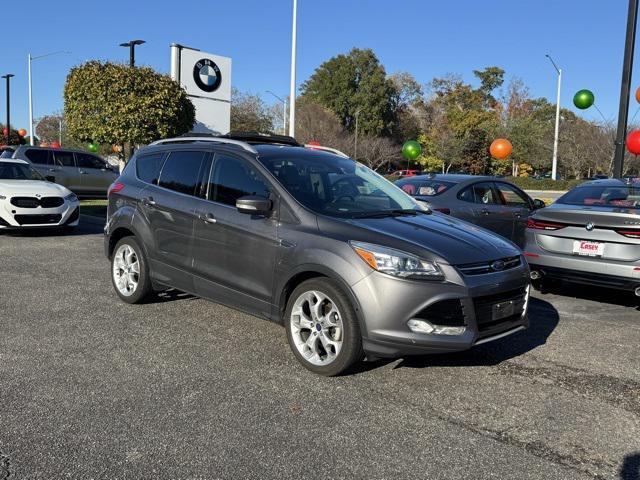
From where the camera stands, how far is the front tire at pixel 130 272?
5859mm

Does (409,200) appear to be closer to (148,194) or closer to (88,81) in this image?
(148,194)

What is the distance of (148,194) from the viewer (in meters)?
5.85

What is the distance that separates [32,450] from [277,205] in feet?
7.81

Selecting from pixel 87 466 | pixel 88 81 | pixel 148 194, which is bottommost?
pixel 87 466

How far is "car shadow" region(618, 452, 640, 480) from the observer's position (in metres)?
2.99

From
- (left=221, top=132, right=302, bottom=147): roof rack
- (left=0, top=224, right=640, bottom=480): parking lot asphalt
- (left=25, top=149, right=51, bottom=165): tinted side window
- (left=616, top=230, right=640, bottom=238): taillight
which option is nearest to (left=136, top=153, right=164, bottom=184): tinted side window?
(left=221, top=132, right=302, bottom=147): roof rack

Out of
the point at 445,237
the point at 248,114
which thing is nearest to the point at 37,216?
the point at 445,237

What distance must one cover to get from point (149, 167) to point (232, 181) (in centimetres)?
148

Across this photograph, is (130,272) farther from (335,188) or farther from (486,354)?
(486,354)

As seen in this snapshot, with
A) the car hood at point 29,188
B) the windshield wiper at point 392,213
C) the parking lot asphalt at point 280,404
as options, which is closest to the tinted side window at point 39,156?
the car hood at point 29,188

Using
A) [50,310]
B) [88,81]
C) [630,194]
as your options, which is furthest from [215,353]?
[88,81]

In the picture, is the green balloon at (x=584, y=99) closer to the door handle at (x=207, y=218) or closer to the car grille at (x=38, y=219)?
the car grille at (x=38, y=219)

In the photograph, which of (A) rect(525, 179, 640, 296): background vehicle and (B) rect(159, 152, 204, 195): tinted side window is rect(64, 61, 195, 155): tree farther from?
(A) rect(525, 179, 640, 296): background vehicle

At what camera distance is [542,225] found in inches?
267
